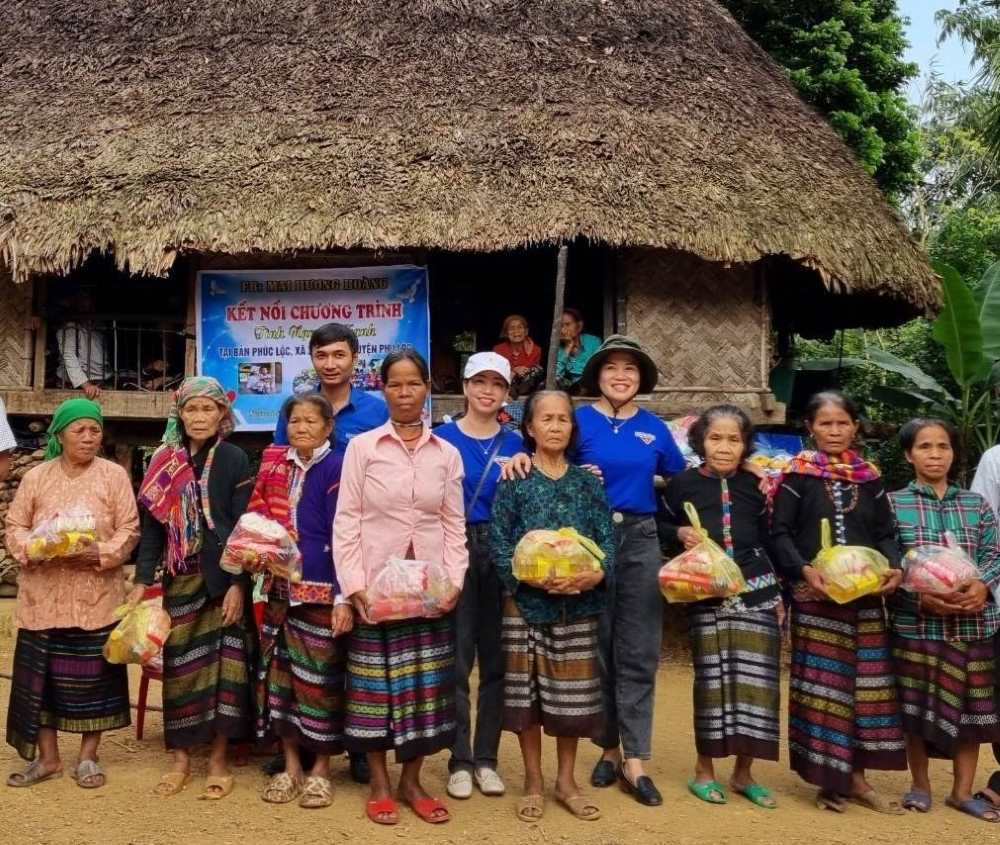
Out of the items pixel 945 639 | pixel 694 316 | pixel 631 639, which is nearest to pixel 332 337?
pixel 631 639

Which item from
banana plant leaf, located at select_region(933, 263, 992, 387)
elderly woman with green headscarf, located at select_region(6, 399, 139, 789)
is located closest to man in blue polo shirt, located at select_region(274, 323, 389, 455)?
elderly woman with green headscarf, located at select_region(6, 399, 139, 789)

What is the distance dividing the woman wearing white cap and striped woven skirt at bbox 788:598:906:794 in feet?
3.65

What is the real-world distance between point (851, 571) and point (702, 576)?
497 millimetres

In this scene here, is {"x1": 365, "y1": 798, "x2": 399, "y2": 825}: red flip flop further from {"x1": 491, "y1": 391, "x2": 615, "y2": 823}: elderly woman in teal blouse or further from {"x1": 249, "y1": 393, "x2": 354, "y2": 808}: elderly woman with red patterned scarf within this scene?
{"x1": 491, "y1": 391, "x2": 615, "y2": 823}: elderly woman in teal blouse

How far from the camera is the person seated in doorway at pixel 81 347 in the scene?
7672mm

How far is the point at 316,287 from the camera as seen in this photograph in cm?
739

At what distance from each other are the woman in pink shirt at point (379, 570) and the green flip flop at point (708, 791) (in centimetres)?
92

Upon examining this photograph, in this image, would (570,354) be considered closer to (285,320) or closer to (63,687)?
(285,320)

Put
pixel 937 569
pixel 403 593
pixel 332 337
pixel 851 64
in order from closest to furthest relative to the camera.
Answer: pixel 403 593
pixel 937 569
pixel 332 337
pixel 851 64

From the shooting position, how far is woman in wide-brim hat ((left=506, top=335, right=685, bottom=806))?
3605mm

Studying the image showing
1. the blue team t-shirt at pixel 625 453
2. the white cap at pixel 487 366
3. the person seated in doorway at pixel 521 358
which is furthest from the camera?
the person seated in doorway at pixel 521 358

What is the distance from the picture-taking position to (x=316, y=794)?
3.35 metres

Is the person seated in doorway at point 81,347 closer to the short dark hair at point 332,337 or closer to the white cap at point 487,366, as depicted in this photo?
the short dark hair at point 332,337

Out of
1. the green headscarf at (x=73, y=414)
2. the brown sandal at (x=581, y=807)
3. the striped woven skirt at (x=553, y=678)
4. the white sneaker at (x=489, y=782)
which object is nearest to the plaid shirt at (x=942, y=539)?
the striped woven skirt at (x=553, y=678)
